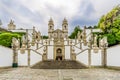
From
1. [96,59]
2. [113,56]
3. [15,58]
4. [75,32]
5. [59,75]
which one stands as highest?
[75,32]

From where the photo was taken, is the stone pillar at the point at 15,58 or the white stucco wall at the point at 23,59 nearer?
the stone pillar at the point at 15,58

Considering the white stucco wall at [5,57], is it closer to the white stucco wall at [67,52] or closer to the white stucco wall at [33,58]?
the white stucco wall at [33,58]

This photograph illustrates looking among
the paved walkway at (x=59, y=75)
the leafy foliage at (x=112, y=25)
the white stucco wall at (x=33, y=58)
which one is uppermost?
the leafy foliage at (x=112, y=25)

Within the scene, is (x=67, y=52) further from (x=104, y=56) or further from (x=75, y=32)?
(x=75, y=32)

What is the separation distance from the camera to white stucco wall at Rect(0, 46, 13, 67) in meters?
22.7

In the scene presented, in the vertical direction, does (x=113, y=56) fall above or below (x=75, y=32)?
below

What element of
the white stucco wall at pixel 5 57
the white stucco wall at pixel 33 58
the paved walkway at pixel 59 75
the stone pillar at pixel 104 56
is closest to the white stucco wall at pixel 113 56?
the stone pillar at pixel 104 56

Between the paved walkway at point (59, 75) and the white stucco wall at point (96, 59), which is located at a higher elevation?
Result: the white stucco wall at point (96, 59)

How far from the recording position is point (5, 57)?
2384 cm

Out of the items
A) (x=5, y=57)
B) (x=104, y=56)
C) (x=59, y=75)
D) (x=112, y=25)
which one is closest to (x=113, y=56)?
(x=104, y=56)

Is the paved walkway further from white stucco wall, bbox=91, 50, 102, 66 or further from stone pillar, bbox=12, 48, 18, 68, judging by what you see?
white stucco wall, bbox=91, 50, 102, 66

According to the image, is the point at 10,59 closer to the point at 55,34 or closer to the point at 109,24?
the point at 109,24

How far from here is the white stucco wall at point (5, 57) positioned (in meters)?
22.7

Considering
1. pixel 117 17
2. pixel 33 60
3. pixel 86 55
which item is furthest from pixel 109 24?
pixel 33 60
